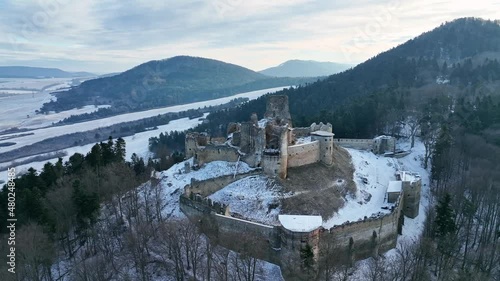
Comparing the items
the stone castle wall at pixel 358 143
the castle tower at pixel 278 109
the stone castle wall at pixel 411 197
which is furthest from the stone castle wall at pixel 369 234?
the stone castle wall at pixel 358 143

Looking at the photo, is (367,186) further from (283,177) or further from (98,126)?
(98,126)

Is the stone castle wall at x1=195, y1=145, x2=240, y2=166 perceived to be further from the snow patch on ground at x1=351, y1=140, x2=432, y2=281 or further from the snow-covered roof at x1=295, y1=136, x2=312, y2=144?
the snow patch on ground at x1=351, y1=140, x2=432, y2=281

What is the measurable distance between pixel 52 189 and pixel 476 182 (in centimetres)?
5016

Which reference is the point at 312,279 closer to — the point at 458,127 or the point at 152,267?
the point at 152,267

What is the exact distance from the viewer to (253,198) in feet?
147

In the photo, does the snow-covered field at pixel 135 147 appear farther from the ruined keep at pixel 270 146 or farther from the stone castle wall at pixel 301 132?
the stone castle wall at pixel 301 132

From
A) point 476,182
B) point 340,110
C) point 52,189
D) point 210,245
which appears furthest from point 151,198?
point 340,110

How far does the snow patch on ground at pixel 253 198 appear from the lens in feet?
141

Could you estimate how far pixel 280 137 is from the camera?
154 feet

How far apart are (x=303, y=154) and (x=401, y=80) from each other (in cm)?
7381

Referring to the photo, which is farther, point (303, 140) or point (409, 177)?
point (303, 140)

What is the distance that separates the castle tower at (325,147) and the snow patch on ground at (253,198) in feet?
31.9

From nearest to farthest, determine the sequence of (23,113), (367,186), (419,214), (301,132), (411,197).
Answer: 1. (411,197)
2. (419,214)
3. (367,186)
4. (301,132)
5. (23,113)

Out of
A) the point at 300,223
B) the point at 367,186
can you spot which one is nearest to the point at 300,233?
the point at 300,223
